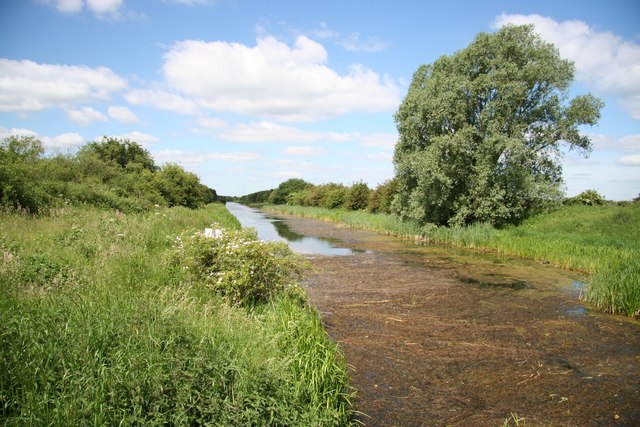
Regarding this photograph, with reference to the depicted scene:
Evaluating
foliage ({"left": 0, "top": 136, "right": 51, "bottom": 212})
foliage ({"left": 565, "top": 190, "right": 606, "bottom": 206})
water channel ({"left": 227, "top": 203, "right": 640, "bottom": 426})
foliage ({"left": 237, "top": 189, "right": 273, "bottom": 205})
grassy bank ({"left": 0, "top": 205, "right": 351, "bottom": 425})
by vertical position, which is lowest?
water channel ({"left": 227, "top": 203, "right": 640, "bottom": 426})

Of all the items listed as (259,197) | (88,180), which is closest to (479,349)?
(88,180)

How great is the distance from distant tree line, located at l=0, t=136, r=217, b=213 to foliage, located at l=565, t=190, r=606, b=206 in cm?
2806

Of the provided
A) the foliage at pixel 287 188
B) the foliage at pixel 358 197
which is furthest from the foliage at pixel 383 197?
the foliage at pixel 287 188

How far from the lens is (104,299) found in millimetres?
4629

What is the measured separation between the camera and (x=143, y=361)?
3535mm

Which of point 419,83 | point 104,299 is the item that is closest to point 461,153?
point 419,83

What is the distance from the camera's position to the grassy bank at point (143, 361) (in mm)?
3059

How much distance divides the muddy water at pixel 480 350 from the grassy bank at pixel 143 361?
122 cm

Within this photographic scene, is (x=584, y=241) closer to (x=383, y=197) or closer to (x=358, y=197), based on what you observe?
(x=383, y=197)

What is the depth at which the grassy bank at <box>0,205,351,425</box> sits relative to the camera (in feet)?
10.0

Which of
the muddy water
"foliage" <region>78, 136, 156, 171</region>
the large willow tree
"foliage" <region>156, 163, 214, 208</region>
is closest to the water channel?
the muddy water

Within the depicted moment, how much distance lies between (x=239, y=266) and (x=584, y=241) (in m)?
15.4

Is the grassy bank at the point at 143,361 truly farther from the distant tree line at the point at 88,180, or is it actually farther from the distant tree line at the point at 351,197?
the distant tree line at the point at 351,197

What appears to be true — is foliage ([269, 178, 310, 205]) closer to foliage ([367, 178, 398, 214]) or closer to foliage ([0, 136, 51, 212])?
foliage ([367, 178, 398, 214])
